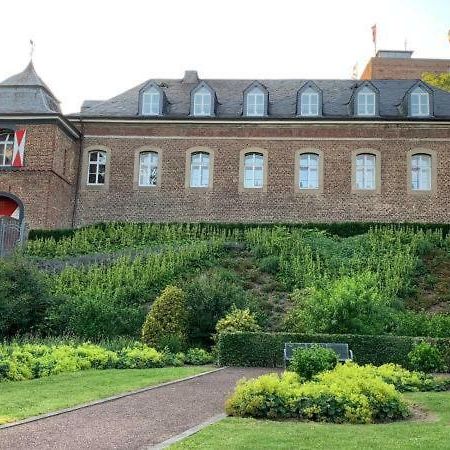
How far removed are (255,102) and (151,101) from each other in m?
4.94

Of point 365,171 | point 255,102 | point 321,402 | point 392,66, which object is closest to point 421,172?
point 365,171

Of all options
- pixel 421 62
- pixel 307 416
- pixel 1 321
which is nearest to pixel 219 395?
pixel 307 416

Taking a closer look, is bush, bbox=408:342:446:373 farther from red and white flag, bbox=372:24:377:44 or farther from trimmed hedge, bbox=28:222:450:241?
red and white flag, bbox=372:24:377:44

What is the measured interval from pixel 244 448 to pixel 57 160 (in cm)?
2569

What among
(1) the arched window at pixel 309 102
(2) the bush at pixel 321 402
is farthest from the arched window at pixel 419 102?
(2) the bush at pixel 321 402

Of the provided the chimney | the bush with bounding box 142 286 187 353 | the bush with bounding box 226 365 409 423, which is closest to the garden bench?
the bush with bounding box 142 286 187 353

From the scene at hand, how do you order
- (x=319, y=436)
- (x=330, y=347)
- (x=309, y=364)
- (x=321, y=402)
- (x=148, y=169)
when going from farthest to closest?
(x=148, y=169) → (x=330, y=347) → (x=309, y=364) → (x=321, y=402) → (x=319, y=436)

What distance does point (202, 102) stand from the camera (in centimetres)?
3328

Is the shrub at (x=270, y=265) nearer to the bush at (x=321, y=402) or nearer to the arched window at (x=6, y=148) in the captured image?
the arched window at (x=6, y=148)

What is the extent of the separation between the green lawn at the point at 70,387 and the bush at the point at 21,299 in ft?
17.1

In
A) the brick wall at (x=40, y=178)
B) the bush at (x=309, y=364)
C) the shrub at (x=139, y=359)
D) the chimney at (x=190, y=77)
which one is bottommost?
the shrub at (x=139, y=359)

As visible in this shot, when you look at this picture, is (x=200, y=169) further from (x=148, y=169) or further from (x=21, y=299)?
(x=21, y=299)

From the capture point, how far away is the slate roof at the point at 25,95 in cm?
3144

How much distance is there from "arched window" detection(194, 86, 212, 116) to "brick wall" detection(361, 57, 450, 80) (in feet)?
85.2
